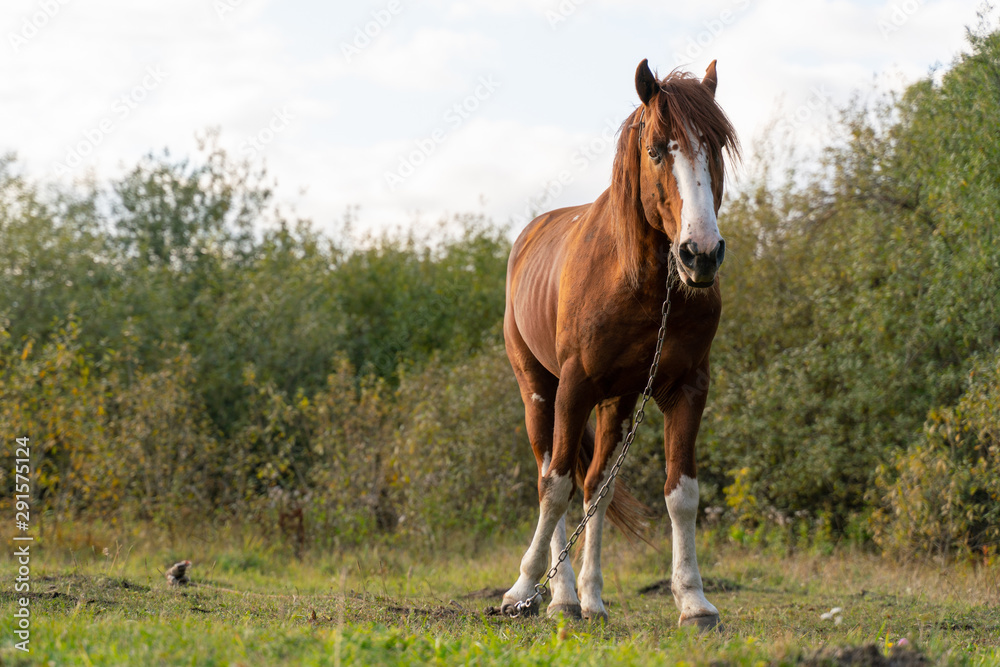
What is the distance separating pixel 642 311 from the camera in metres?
4.32

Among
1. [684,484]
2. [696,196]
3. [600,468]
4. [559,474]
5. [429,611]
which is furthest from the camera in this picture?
[600,468]

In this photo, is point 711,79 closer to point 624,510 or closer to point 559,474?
point 559,474

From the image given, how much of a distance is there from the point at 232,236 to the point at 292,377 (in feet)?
22.2

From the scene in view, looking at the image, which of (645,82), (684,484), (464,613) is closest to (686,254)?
(645,82)

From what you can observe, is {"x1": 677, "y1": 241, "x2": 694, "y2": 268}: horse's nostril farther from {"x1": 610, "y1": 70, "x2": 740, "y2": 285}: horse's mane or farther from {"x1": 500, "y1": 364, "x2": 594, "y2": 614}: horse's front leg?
{"x1": 500, "y1": 364, "x2": 594, "y2": 614}: horse's front leg

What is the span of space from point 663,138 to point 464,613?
2.83m

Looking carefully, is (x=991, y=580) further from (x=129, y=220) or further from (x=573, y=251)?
(x=129, y=220)

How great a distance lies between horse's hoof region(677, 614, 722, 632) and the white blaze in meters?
1.95

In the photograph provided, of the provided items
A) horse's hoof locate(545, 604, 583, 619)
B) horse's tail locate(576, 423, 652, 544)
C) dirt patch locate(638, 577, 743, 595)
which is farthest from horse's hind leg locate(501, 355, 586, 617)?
dirt patch locate(638, 577, 743, 595)

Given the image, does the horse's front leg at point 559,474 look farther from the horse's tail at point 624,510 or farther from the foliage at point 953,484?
the foliage at point 953,484

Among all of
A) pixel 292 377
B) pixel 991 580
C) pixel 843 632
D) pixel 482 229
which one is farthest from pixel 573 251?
pixel 482 229

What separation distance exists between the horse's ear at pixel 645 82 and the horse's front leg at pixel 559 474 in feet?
4.97

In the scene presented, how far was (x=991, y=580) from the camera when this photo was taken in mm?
7309

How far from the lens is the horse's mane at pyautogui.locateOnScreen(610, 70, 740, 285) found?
3.93 metres
